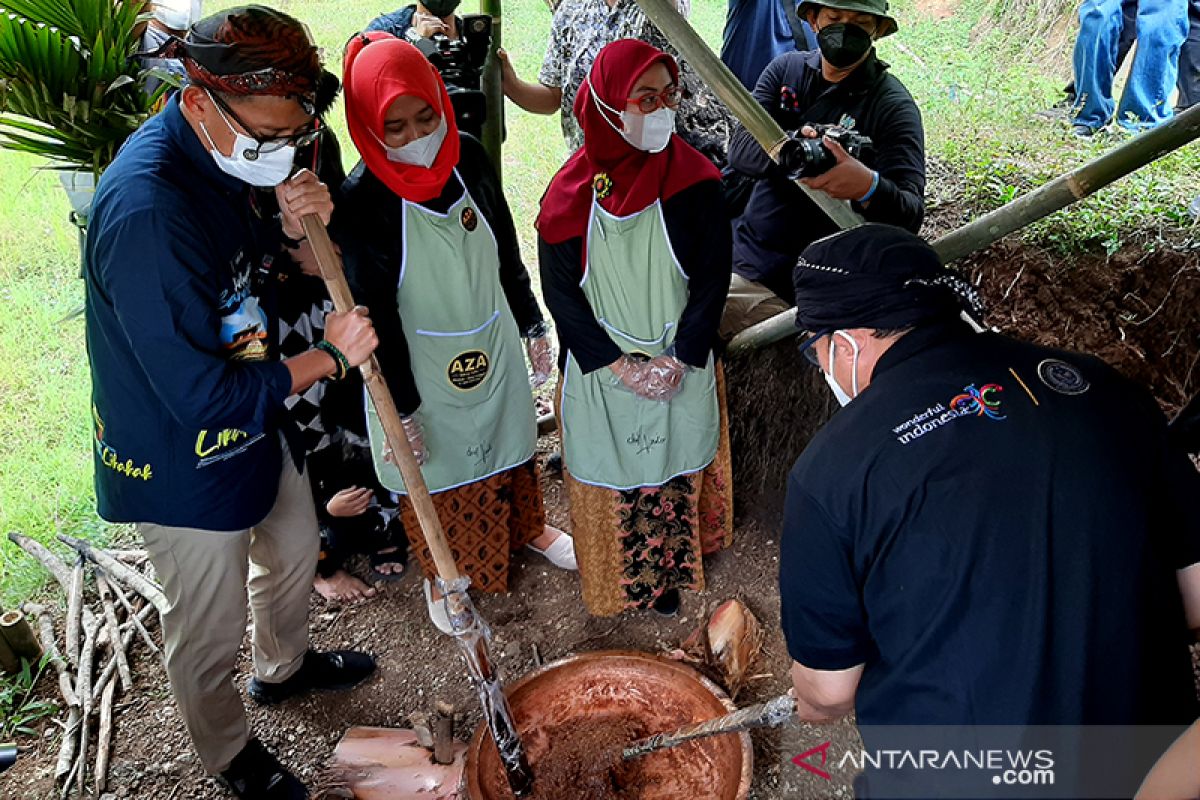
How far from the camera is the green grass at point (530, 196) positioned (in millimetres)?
3646

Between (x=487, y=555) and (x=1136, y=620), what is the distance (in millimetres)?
2240

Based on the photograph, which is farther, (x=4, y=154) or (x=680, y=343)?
(x=4, y=154)

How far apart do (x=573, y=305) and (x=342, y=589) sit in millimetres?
1575

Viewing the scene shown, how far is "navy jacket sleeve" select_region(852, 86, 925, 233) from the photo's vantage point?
279 centimetres

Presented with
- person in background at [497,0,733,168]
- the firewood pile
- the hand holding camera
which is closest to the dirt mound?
the hand holding camera

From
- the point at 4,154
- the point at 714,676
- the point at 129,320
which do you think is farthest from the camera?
the point at 4,154

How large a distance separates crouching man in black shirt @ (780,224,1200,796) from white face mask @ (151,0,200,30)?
9.92 feet

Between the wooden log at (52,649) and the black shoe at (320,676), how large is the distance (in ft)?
1.93

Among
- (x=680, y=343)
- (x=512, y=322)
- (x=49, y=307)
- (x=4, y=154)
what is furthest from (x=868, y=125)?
(x=4, y=154)

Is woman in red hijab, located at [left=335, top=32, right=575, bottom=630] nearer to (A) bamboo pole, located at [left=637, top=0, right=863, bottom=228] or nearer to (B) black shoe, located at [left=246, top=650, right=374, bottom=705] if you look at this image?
(B) black shoe, located at [left=246, top=650, right=374, bottom=705]

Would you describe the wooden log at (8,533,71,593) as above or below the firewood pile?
above

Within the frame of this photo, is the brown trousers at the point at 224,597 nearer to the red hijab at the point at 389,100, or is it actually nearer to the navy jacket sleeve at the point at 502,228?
the red hijab at the point at 389,100

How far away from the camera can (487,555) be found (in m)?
3.21

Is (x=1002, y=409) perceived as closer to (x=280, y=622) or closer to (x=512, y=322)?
(x=512, y=322)
